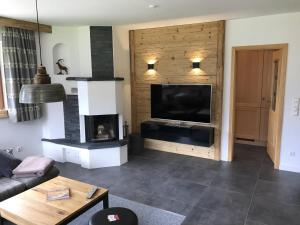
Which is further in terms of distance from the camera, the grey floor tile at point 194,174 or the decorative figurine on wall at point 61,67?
the decorative figurine on wall at point 61,67

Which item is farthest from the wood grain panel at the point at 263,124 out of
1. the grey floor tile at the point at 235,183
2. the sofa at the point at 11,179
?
the sofa at the point at 11,179

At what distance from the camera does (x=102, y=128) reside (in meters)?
4.70

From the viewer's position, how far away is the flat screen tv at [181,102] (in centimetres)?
448

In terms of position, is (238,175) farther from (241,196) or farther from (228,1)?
(228,1)

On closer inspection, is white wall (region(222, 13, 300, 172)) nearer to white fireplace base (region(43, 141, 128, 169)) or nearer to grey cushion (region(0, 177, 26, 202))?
white fireplace base (region(43, 141, 128, 169))

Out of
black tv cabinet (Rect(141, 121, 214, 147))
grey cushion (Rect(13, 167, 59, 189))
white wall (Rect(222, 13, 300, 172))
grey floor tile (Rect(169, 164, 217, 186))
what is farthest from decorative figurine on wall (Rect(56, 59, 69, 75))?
white wall (Rect(222, 13, 300, 172))

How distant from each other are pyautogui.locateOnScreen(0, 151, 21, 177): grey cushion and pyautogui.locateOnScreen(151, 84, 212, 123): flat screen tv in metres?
2.67

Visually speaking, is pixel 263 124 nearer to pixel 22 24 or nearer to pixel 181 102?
pixel 181 102

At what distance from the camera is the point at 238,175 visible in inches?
157

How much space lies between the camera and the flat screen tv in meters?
4.48

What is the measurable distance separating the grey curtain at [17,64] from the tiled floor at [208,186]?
47.8 inches

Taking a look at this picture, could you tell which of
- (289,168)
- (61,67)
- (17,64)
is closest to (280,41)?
(289,168)

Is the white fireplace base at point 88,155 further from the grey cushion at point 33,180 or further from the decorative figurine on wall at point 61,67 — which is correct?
the decorative figurine on wall at point 61,67

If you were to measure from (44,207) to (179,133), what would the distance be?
9.42 feet
